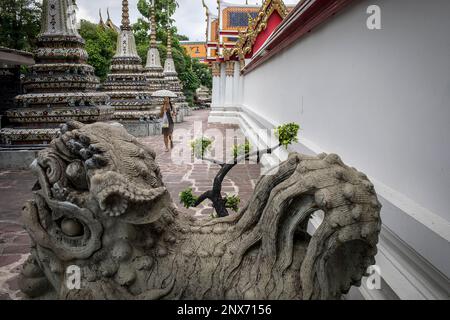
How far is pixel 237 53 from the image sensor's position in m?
Result: 15.4

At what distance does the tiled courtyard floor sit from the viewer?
3.30 metres

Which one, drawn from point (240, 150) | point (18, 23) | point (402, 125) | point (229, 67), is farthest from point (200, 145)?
point (18, 23)

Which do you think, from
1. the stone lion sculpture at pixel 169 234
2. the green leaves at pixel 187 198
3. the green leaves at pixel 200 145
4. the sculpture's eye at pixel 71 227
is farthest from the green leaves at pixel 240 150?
the sculpture's eye at pixel 71 227

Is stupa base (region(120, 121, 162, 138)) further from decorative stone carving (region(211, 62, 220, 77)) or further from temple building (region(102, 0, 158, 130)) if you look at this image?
decorative stone carving (region(211, 62, 220, 77))

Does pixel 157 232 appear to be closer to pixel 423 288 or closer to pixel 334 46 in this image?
pixel 423 288

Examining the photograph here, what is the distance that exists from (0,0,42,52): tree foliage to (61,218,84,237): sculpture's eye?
18220mm

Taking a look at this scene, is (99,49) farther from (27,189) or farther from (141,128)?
(27,189)

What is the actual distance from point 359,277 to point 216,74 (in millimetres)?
16799

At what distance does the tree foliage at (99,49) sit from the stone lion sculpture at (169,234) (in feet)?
66.2

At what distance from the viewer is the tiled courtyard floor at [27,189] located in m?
3.30

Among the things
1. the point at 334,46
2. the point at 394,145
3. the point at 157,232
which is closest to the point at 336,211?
the point at 394,145

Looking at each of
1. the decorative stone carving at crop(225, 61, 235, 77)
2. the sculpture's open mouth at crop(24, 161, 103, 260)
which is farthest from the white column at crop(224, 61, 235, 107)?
the sculpture's open mouth at crop(24, 161, 103, 260)

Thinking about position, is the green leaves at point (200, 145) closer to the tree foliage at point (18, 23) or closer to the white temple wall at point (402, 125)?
the white temple wall at point (402, 125)

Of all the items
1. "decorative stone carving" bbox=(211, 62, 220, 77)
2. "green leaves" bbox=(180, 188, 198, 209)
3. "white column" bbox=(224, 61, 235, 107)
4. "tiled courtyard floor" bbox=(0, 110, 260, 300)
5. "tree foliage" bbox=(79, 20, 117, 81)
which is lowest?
"tiled courtyard floor" bbox=(0, 110, 260, 300)
